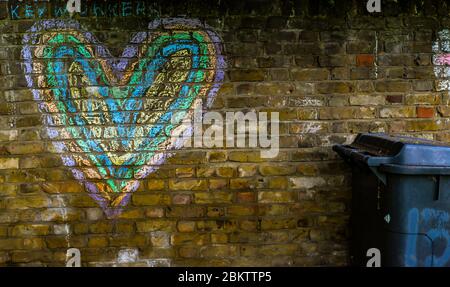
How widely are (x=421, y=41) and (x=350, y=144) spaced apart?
97cm

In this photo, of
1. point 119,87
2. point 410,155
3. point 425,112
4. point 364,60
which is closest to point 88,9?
point 119,87

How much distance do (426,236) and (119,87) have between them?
2277 millimetres

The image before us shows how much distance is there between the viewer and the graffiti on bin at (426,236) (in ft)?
6.91

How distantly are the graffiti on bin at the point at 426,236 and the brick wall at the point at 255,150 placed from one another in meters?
0.80

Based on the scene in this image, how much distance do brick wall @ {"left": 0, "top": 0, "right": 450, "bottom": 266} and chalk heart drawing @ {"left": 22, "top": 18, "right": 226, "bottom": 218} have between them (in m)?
0.07

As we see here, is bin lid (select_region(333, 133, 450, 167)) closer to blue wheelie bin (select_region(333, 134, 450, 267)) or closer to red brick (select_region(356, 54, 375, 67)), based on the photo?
blue wheelie bin (select_region(333, 134, 450, 267))

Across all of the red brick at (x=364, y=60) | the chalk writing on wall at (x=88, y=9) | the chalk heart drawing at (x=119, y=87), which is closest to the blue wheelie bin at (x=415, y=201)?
the red brick at (x=364, y=60)

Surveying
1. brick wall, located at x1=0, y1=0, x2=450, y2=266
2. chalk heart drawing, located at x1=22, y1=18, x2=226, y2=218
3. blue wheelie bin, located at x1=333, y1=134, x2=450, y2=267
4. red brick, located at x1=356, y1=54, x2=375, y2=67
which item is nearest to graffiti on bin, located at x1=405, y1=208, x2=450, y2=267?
blue wheelie bin, located at x1=333, y1=134, x2=450, y2=267

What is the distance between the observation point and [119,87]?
2.80m

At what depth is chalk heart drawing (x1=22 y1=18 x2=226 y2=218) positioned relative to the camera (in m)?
2.79

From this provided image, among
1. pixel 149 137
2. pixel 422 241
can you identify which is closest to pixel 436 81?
pixel 422 241

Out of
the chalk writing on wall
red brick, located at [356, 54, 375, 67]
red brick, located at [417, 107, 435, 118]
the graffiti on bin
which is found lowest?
the graffiti on bin

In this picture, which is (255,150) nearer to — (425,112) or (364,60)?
(364,60)

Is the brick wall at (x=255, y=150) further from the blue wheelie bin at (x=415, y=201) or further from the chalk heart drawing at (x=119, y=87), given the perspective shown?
the blue wheelie bin at (x=415, y=201)
